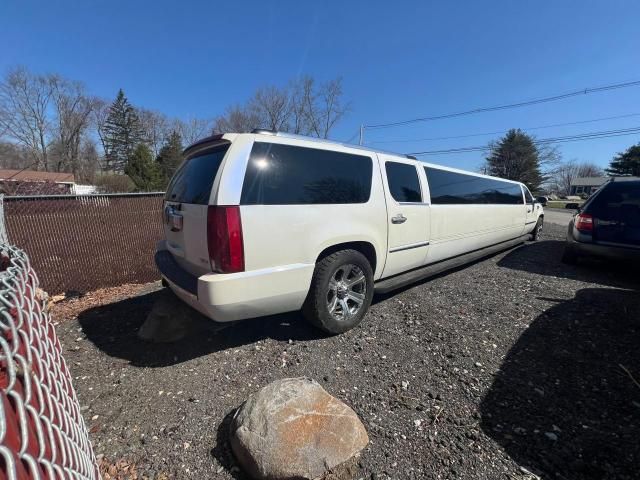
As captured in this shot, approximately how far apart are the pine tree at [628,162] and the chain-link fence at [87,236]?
202ft

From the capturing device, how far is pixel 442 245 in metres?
4.51

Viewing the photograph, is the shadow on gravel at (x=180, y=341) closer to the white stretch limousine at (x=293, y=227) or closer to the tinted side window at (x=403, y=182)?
the white stretch limousine at (x=293, y=227)

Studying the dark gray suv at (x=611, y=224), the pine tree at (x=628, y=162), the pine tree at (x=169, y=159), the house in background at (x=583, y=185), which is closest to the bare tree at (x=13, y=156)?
the pine tree at (x=169, y=159)

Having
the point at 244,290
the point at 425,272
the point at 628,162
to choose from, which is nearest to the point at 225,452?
the point at 244,290

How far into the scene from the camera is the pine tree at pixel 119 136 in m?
49.2

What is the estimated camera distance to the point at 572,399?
228 centimetres

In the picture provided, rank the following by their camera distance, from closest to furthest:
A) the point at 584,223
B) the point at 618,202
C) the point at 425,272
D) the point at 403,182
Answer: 1. the point at 403,182
2. the point at 425,272
3. the point at 618,202
4. the point at 584,223

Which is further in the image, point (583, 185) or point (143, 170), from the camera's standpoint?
point (583, 185)

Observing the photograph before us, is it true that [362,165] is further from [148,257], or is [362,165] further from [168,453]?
[148,257]

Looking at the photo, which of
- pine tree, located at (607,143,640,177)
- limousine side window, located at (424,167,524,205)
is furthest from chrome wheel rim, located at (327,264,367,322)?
pine tree, located at (607,143,640,177)

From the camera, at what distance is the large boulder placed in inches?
68.3

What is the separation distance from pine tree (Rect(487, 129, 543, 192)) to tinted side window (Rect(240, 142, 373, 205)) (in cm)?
5203

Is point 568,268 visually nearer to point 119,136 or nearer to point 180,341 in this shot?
point 180,341

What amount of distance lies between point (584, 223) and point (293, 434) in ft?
19.1
